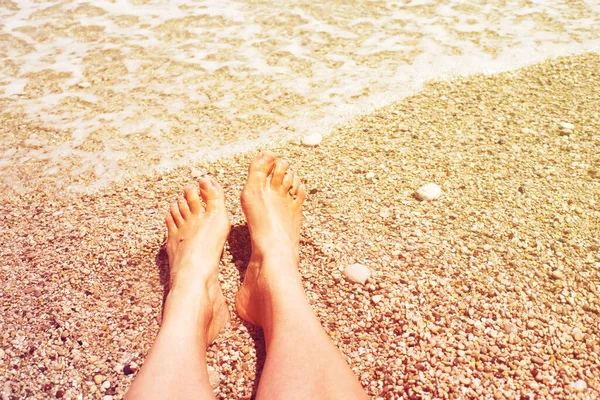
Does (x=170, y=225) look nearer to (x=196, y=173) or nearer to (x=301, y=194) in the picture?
(x=196, y=173)

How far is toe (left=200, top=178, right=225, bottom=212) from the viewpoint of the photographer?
255 cm

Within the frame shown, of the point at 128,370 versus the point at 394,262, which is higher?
the point at 394,262

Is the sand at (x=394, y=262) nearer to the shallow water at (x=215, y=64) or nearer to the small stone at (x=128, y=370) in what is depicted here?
the small stone at (x=128, y=370)

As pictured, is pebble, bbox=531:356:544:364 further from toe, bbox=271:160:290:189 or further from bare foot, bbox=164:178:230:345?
toe, bbox=271:160:290:189

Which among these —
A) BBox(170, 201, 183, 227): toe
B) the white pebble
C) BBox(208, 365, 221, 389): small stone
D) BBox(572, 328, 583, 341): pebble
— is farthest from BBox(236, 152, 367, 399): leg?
the white pebble

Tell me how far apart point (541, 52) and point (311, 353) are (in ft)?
12.8

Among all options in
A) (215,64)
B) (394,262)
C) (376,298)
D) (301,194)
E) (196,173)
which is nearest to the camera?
(376,298)

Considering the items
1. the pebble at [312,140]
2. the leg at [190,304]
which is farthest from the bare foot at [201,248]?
the pebble at [312,140]

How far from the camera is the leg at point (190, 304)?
167 centimetres

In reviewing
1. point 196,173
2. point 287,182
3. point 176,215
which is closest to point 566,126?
point 287,182

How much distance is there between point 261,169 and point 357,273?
2.86 ft

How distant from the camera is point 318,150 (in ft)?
10.2

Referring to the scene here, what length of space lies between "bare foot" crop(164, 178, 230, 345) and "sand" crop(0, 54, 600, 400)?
0.34 ft

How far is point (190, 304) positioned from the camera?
2.03m
